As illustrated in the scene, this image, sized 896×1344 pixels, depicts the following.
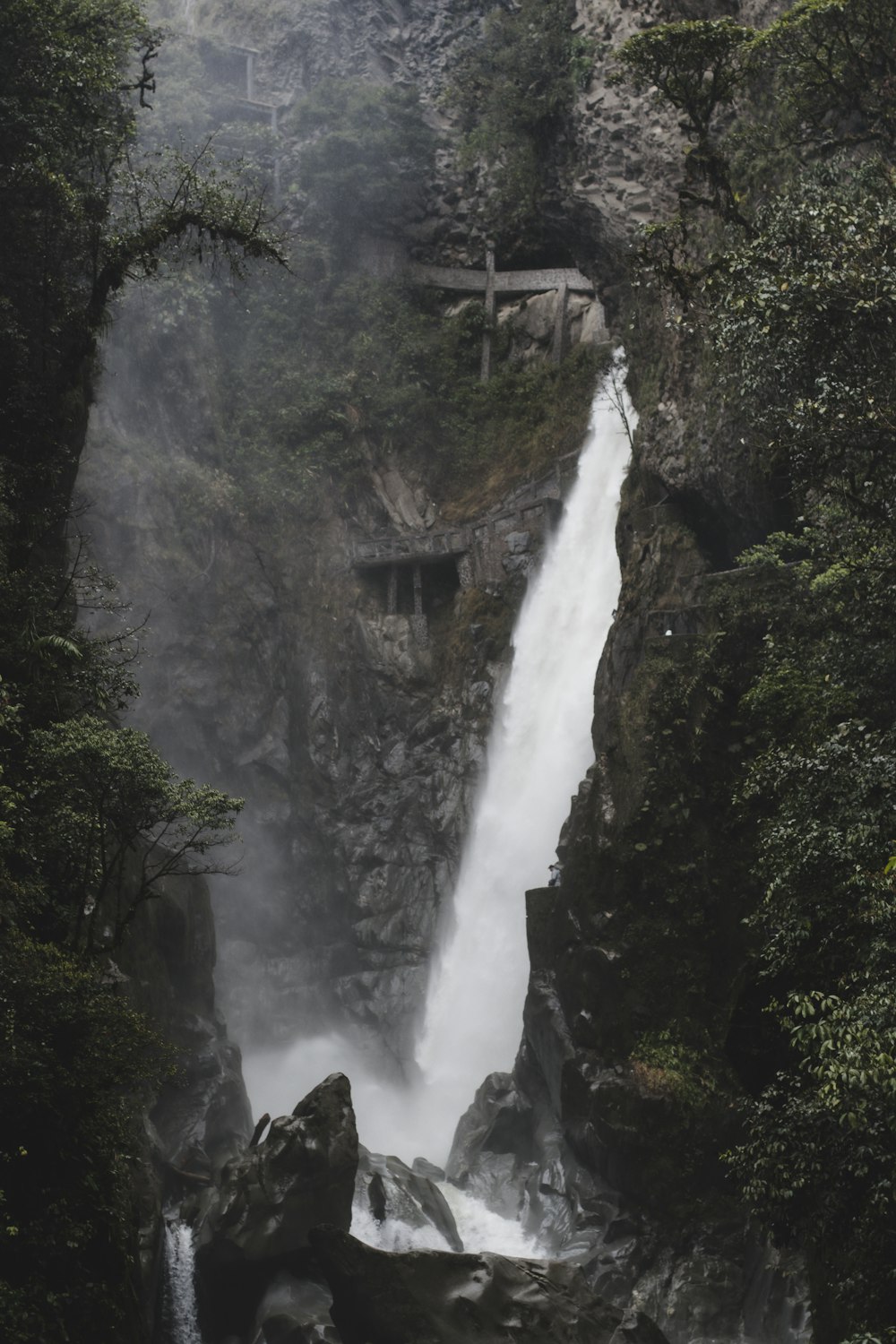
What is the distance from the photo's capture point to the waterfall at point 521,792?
2372cm

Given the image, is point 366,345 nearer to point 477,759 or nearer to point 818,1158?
point 477,759

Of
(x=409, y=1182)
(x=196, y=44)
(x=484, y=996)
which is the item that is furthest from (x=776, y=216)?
(x=196, y=44)

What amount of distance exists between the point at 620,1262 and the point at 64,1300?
895cm

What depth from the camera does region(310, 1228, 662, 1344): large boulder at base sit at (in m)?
13.5

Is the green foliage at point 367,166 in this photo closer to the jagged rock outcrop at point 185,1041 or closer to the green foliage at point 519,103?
the green foliage at point 519,103

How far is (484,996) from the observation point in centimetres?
2420

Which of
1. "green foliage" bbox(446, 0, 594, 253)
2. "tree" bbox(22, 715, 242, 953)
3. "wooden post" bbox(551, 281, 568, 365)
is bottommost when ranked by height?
"tree" bbox(22, 715, 242, 953)

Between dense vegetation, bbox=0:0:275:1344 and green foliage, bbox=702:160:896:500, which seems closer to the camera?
dense vegetation, bbox=0:0:275:1344

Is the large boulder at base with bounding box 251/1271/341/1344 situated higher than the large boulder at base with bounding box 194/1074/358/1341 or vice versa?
the large boulder at base with bounding box 194/1074/358/1341

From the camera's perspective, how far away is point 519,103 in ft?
96.9

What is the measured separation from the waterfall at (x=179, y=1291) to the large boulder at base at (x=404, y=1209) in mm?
2749

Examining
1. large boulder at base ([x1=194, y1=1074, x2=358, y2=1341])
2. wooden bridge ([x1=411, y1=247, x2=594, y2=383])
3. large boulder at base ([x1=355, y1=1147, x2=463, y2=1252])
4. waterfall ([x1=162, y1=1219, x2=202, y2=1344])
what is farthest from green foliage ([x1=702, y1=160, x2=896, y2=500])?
wooden bridge ([x1=411, y1=247, x2=594, y2=383])

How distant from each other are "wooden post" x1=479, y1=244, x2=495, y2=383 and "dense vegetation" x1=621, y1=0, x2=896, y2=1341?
12449 millimetres

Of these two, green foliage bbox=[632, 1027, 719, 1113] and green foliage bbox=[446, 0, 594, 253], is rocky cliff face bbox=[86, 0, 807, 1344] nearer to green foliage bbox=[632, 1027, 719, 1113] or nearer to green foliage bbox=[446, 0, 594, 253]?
green foliage bbox=[632, 1027, 719, 1113]
